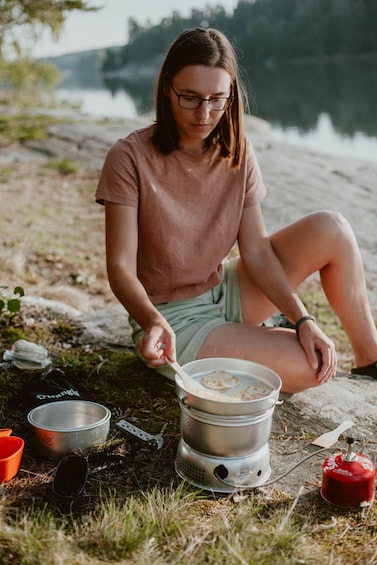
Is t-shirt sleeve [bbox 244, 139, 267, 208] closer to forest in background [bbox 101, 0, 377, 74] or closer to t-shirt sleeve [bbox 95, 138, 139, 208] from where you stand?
t-shirt sleeve [bbox 95, 138, 139, 208]

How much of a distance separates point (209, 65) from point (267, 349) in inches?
43.5

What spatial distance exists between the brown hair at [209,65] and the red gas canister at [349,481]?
1.37m

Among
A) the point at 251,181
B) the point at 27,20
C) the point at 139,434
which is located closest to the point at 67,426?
the point at 139,434

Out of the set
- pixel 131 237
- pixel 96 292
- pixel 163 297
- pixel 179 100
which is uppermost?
pixel 179 100

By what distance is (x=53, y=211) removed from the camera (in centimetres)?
610

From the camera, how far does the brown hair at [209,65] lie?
2492mm

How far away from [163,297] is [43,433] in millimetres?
859

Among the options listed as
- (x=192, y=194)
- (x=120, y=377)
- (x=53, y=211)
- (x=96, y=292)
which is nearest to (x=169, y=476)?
(x=120, y=377)

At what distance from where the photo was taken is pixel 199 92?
2.48m

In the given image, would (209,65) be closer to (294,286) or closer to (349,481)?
(294,286)

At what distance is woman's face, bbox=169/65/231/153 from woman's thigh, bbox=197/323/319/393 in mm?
801

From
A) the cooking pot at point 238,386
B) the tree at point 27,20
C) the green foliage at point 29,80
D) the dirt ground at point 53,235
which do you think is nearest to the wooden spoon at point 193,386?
the cooking pot at point 238,386

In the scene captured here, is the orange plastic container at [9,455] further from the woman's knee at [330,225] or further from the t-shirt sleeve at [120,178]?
the woman's knee at [330,225]

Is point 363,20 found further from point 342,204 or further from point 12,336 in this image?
point 12,336
